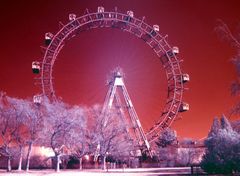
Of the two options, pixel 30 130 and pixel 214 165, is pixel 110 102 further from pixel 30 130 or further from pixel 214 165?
pixel 214 165

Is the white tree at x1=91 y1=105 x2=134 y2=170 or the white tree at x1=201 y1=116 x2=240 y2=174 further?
the white tree at x1=91 y1=105 x2=134 y2=170

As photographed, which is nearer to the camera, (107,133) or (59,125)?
(59,125)

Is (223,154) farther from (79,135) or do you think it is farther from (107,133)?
(107,133)

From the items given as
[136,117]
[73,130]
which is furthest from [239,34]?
[136,117]

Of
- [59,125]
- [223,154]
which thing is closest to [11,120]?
[59,125]

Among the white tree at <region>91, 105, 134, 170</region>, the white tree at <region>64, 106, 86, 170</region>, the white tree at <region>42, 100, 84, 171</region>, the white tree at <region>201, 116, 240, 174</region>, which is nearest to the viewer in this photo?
the white tree at <region>201, 116, 240, 174</region>

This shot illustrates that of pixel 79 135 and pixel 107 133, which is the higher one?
pixel 107 133

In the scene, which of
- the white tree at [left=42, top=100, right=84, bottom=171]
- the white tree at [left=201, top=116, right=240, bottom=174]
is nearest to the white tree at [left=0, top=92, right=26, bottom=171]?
the white tree at [left=42, top=100, right=84, bottom=171]

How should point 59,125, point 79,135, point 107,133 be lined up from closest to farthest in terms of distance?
point 59,125 → point 79,135 → point 107,133

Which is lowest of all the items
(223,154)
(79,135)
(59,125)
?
Answer: (223,154)

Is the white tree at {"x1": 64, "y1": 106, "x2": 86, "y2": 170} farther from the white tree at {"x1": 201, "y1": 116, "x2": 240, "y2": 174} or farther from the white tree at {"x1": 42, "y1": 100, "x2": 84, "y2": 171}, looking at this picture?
the white tree at {"x1": 201, "y1": 116, "x2": 240, "y2": 174}

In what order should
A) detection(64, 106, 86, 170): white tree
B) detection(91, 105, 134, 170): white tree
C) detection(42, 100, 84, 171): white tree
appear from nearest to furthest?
1. detection(42, 100, 84, 171): white tree
2. detection(64, 106, 86, 170): white tree
3. detection(91, 105, 134, 170): white tree

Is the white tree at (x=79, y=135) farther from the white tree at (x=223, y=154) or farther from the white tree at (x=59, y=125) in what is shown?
the white tree at (x=223, y=154)

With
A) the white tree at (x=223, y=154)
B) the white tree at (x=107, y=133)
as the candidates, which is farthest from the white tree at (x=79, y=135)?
the white tree at (x=223, y=154)
